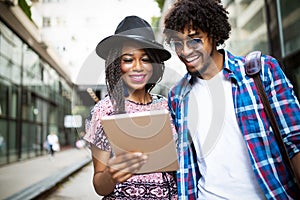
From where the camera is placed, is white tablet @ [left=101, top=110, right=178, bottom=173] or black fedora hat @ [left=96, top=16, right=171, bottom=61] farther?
black fedora hat @ [left=96, top=16, right=171, bottom=61]

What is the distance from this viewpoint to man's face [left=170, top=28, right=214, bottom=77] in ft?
5.95

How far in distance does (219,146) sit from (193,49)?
48 cm

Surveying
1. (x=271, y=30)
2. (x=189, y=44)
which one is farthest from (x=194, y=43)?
(x=271, y=30)

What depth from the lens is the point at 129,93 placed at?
1.91 m

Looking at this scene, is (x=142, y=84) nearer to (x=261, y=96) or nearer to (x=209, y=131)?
(x=209, y=131)

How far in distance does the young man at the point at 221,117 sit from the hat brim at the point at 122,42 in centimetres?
8

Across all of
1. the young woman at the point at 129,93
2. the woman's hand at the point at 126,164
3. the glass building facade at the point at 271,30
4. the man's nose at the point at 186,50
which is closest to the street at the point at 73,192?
the glass building facade at the point at 271,30

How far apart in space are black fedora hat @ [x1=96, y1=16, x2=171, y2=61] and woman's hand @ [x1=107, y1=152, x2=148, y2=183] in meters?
0.62

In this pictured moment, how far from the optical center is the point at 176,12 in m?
1.98

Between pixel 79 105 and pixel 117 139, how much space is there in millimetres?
718

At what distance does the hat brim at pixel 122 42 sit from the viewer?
1788 mm

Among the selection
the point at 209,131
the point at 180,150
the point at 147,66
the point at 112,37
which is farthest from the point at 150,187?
the point at 112,37

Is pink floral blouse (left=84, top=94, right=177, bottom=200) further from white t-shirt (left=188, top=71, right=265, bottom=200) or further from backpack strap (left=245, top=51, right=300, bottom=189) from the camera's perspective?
backpack strap (left=245, top=51, right=300, bottom=189)

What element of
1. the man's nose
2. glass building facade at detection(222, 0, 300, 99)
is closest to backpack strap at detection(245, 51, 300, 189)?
the man's nose
